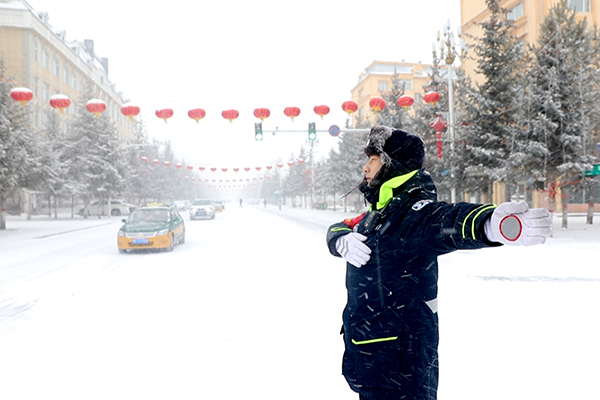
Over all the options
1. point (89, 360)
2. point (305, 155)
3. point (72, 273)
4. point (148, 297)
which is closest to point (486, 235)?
point (89, 360)

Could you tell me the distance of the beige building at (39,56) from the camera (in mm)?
48750

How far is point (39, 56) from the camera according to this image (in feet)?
173

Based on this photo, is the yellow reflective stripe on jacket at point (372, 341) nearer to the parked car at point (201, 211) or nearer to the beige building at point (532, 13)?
the parked car at point (201, 211)

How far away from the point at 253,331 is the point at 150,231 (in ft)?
29.8

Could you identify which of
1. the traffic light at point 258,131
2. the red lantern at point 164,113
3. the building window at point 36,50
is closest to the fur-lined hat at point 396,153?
the red lantern at point 164,113

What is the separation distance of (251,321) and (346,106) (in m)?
14.7

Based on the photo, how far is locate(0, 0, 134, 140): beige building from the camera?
48.8 metres

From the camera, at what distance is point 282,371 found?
3855 mm

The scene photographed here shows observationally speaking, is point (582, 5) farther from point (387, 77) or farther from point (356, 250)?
point (356, 250)

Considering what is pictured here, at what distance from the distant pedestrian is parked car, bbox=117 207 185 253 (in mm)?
11961

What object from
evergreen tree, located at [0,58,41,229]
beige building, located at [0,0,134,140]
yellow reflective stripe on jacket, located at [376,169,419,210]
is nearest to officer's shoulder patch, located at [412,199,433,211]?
yellow reflective stripe on jacket, located at [376,169,419,210]

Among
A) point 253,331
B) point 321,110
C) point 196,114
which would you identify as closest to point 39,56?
point 196,114

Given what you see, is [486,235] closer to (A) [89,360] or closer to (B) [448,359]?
(B) [448,359]

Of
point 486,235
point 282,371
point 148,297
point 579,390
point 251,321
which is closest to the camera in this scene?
point 486,235
